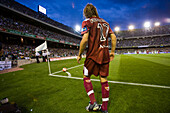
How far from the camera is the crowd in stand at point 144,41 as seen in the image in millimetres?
46344

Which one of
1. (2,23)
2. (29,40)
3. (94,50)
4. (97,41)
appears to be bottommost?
(94,50)

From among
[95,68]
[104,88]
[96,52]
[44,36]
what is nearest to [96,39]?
[96,52]

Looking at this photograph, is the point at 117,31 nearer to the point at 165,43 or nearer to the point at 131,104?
the point at 165,43

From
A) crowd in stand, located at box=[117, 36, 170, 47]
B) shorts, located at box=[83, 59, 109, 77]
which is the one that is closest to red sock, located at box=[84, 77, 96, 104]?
shorts, located at box=[83, 59, 109, 77]

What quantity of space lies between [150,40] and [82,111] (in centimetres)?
6374

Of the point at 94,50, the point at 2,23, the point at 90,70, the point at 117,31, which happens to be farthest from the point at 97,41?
the point at 117,31

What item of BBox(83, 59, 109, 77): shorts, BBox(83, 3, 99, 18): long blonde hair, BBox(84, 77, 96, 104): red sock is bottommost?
BBox(84, 77, 96, 104): red sock

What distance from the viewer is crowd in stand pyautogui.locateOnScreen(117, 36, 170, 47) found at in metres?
46.3

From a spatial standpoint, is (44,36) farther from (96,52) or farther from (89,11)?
(96,52)

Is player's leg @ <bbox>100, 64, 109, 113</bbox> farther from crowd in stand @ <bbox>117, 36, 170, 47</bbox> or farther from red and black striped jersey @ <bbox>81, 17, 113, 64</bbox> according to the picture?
crowd in stand @ <bbox>117, 36, 170, 47</bbox>

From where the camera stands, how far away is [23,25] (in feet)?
67.4

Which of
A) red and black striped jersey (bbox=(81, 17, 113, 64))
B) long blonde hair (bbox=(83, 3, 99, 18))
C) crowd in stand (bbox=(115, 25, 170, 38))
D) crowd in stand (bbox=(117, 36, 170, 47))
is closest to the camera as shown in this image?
red and black striped jersey (bbox=(81, 17, 113, 64))

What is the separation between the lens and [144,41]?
5025 cm

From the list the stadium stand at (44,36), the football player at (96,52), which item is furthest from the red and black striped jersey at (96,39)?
the stadium stand at (44,36)
